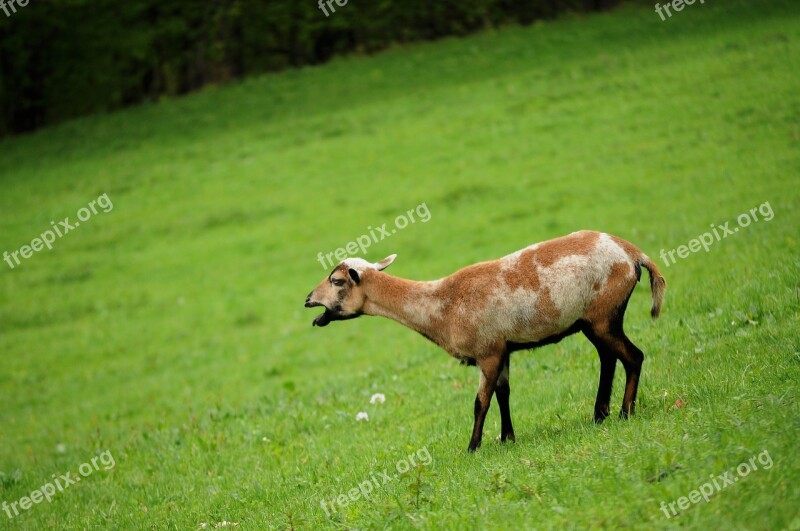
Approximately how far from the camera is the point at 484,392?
918 centimetres

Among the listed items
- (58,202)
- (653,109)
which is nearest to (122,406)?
(58,202)

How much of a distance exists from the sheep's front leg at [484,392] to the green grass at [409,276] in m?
0.22

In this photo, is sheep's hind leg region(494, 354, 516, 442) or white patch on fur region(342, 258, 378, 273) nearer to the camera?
sheep's hind leg region(494, 354, 516, 442)

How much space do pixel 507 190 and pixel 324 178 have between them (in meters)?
7.40

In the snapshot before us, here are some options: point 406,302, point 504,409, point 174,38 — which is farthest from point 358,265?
point 174,38

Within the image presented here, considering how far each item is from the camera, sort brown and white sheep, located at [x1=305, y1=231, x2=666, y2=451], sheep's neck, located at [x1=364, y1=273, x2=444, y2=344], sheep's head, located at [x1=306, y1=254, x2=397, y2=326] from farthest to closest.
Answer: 1. sheep's head, located at [x1=306, y1=254, x2=397, y2=326]
2. sheep's neck, located at [x1=364, y1=273, x2=444, y2=344]
3. brown and white sheep, located at [x1=305, y1=231, x2=666, y2=451]

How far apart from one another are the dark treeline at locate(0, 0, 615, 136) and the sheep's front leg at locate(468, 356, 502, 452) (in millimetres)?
34841

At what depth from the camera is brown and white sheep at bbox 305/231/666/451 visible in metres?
8.73

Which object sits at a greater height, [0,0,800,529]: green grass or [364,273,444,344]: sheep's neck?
[364,273,444,344]: sheep's neck

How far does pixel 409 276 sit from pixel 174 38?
26029mm

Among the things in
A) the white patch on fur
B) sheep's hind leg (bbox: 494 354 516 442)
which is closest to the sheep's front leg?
sheep's hind leg (bbox: 494 354 516 442)

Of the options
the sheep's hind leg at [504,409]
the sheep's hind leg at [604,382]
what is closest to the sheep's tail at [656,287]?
the sheep's hind leg at [604,382]

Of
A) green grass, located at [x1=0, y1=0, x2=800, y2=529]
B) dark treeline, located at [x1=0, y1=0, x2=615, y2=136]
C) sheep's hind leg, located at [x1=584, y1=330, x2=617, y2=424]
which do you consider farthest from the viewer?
dark treeline, located at [x1=0, y1=0, x2=615, y2=136]

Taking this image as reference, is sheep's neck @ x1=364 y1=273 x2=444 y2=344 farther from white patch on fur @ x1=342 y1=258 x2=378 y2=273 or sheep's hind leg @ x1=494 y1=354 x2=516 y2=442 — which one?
sheep's hind leg @ x1=494 y1=354 x2=516 y2=442
